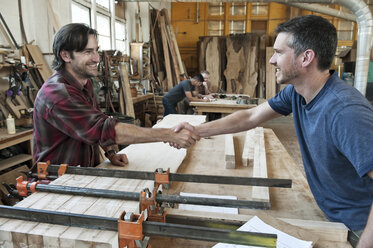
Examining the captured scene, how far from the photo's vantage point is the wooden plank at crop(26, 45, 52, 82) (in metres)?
3.71

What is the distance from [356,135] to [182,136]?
1.15 meters

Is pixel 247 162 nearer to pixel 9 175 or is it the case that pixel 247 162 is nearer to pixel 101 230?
pixel 101 230

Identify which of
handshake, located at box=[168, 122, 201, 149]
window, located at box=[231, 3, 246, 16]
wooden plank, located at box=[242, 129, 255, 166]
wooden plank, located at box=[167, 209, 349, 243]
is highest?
window, located at box=[231, 3, 246, 16]

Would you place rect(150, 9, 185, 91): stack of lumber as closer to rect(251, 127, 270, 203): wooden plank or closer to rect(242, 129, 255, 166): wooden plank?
rect(251, 127, 270, 203): wooden plank

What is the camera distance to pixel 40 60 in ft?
12.5

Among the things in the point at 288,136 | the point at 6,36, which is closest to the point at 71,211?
the point at 6,36

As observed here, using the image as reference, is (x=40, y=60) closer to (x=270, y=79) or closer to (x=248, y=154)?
(x=248, y=154)

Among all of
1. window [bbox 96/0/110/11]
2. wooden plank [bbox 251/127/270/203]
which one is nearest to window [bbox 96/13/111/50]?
window [bbox 96/0/110/11]

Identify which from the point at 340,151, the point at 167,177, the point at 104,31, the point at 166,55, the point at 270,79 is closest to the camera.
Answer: the point at 340,151

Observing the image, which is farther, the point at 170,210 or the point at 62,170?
the point at 62,170

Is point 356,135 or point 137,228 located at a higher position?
Result: point 356,135

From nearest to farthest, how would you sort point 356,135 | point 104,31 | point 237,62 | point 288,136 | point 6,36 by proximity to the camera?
point 356,135 < point 6,36 < point 104,31 < point 288,136 < point 237,62

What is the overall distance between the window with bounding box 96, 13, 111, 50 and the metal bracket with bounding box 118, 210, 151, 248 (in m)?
6.05

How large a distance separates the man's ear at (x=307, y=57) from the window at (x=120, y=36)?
648cm
